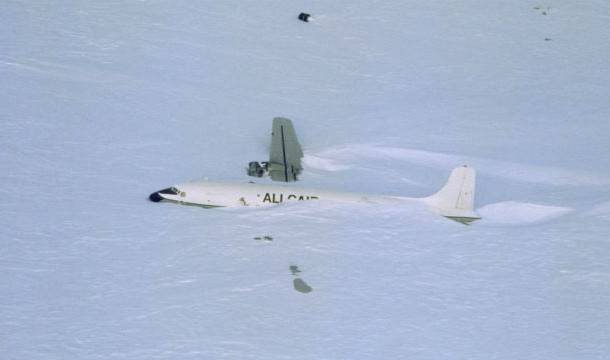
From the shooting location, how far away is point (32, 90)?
52344 mm

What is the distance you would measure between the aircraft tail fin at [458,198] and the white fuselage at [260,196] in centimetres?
158

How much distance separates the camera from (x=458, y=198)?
4091cm

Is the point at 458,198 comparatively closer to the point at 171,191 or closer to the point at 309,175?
the point at 309,175

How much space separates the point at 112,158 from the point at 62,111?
18.8ft

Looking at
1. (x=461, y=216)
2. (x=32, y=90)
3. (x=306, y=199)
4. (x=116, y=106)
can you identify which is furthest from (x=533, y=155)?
(x=32, y=90)

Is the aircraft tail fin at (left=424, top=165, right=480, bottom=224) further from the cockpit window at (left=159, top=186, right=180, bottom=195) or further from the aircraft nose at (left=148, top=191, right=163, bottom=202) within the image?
the aircraft nose at (left=148, top=191, right=163, bottom=202)

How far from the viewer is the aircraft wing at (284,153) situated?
4547cm

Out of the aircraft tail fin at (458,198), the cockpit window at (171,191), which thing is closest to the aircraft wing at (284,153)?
the cockpit window at (171,191)

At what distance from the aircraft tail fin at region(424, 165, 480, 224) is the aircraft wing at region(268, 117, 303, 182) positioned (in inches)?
286

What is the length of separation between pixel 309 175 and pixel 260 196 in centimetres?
494

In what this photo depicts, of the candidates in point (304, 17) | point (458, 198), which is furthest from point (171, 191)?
point (304, 17)

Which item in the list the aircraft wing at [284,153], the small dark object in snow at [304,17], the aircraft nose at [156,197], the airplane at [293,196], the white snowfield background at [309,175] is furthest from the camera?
the small dark object in snow at [304,17]

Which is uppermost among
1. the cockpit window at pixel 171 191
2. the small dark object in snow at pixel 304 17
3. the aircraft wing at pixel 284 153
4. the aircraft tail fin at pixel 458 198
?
the small dark object in snow at pixel 304 17

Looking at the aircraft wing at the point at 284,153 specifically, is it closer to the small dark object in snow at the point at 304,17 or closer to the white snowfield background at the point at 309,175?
the white snowfield background at the point at 309,175
